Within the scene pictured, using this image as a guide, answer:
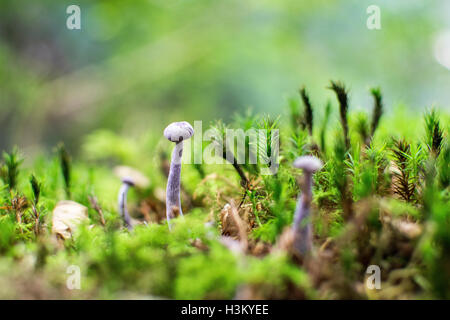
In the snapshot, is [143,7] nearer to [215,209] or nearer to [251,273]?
[215,209]

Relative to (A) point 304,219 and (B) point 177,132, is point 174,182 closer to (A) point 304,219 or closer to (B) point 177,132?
(B) point 177,132

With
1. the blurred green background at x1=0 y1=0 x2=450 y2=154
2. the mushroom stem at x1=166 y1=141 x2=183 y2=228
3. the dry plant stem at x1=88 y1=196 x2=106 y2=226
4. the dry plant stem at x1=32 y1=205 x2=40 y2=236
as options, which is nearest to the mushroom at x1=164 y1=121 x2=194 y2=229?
the mushroom stem at x1=166 y1=141 x2=183 y2=228

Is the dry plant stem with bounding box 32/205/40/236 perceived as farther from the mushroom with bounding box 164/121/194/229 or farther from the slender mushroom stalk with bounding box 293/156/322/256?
the slender mushroom stalk with bounding box 293/156/322/256

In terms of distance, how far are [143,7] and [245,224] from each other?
5.28 m

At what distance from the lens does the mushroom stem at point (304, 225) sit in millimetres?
756

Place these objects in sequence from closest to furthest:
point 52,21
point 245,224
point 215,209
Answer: point 245,224 < point 215,209 < point 52,21

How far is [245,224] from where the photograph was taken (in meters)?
0.94

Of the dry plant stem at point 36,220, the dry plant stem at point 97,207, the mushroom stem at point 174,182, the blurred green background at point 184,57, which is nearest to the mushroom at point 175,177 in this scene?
the mushroom stem at point 174,182

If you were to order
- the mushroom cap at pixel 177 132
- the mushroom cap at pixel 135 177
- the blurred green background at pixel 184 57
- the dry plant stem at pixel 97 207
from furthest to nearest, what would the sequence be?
the blurred green background at pixel 184 57 → the mushroom cap at pixel 135 177 → the dry plant stem at pixel 97 207 → the mushroom cap at pixel 177 132

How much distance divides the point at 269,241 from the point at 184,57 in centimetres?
509

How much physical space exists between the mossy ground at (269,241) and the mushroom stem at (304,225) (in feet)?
0.07

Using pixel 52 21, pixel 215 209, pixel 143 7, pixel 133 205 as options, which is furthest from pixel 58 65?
pixel 215 209

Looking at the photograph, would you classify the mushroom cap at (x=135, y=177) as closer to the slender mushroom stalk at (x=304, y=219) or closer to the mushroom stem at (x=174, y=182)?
the mushroom stem at (x=174, y=182)

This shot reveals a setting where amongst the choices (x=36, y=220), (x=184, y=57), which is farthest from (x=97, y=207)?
(x=184, y=57)
